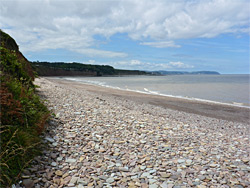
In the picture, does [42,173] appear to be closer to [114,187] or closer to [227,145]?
[114,187]

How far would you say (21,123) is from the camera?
5113 mm

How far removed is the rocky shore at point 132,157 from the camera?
4188 millimetres

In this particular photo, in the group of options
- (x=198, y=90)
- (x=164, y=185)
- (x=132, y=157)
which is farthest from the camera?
(x=198, y=90)

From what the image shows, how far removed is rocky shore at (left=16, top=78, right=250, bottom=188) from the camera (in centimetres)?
419

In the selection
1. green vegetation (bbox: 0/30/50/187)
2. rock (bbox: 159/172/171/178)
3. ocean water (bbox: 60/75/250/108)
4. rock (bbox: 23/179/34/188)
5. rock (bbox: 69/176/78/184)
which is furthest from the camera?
ocean water (bbox: 60/75/250/108)

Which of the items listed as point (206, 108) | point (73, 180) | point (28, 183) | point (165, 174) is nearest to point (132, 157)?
point (165, 174)

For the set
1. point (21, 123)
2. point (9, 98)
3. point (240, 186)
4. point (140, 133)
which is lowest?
point (240, 186)

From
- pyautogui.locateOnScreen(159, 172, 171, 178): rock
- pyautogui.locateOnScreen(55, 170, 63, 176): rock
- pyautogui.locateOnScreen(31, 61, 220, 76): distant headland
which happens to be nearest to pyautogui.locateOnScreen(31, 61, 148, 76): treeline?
pyautogui.locateOnScreen(31, 61, 220, 76): distant headland

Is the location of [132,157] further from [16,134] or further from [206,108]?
[206,108]

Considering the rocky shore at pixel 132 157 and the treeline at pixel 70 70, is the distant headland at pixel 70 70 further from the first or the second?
the rocky shore at pixel 132 157

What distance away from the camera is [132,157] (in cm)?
514

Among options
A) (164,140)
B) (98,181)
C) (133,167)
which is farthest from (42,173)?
(164,140)

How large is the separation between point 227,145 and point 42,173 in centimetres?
593

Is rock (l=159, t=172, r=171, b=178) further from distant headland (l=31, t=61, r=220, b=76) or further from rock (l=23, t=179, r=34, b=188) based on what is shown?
distant headland (l=31, t=61, r=220, b=76)
